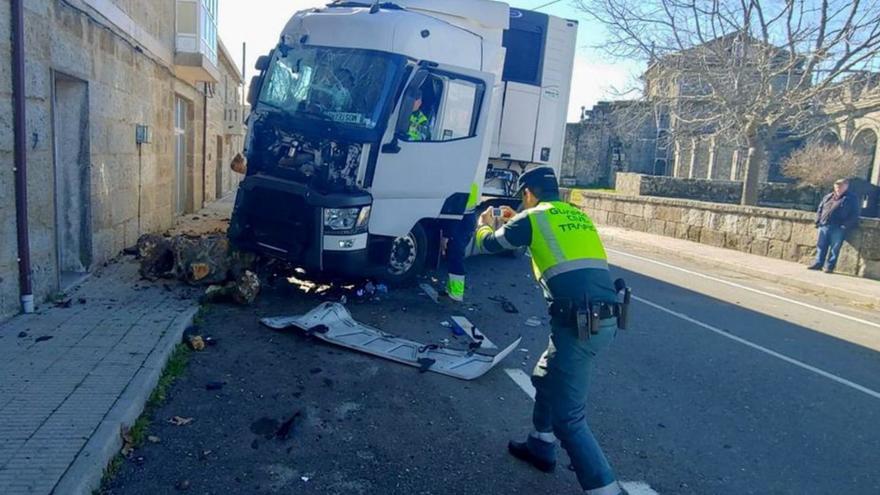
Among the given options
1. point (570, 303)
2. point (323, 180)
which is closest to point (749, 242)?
point (323, 180)

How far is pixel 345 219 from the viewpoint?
624 cm

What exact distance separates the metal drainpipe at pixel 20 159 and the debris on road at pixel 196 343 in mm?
1551

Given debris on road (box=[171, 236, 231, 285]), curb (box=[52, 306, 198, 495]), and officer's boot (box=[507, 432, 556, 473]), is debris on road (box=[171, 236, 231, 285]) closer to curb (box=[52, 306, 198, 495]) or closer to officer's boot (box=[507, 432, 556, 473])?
curb (box=[52, 306, 198, 495])

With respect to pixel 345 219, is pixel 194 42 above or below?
above

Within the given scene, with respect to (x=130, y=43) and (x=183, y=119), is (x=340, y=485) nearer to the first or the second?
(x=130, y=43)

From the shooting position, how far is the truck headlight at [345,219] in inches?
243

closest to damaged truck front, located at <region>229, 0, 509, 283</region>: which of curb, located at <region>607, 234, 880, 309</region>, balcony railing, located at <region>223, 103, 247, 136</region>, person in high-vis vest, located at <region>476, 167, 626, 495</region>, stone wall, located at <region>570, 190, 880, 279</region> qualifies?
person in high-vis vest, located at <region>476, 167, 626, 495</region>

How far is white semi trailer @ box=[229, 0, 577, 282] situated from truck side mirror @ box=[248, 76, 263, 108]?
0.05 ft

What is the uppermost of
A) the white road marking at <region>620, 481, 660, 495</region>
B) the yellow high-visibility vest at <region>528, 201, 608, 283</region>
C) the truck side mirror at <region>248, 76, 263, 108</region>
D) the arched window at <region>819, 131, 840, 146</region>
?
the arched window at <region>819, 131, 840, 146</region>

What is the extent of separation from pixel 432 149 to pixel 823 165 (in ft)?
85.1

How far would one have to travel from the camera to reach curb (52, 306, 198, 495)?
114 inches

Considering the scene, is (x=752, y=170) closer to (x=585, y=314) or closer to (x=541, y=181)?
(x=541, y=181)

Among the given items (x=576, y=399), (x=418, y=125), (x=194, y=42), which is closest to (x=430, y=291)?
(x=418, y=125)

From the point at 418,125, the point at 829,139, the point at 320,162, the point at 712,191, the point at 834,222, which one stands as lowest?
the point at 834,222
